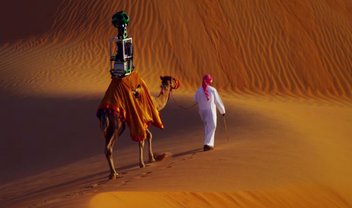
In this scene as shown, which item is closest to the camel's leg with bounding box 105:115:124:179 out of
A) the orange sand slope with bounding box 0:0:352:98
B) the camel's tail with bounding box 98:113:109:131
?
the camel's tail with bounding box 98:113:109:131

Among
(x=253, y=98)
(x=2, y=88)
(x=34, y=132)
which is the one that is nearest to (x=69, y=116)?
(x=34, y=132)

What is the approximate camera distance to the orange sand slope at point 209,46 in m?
23.7

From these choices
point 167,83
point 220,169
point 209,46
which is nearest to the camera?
point 220,169

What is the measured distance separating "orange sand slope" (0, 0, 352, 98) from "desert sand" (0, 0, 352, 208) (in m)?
0.06

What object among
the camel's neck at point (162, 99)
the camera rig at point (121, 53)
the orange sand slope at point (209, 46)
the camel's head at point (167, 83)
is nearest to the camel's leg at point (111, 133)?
the camera rig at point (121, 53)

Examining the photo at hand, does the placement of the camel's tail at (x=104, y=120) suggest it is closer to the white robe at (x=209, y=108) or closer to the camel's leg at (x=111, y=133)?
the camel's leg at (x=111, y=133)

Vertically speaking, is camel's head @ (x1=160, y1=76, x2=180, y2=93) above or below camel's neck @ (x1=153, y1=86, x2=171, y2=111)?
above

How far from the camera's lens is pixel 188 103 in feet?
57.3

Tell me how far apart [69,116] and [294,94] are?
8.79m

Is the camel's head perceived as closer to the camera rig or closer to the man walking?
the man walking

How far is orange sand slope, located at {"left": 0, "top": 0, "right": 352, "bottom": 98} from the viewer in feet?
77.7

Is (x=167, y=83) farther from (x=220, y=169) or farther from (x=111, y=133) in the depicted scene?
(x=220, y=169)

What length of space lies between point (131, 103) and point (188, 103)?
6.37m

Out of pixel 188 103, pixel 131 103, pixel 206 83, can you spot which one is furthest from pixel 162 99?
pixel 188 103
